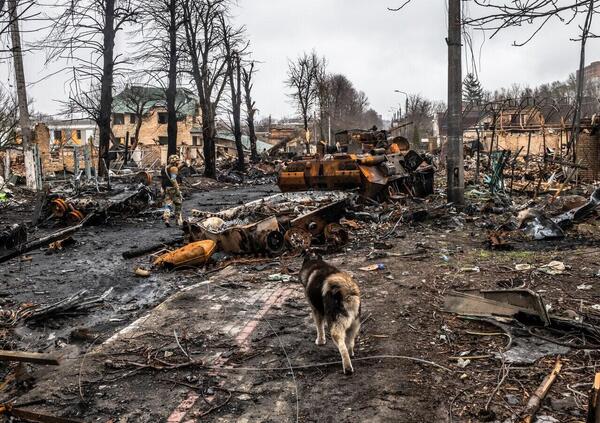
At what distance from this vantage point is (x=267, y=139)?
76.2 m

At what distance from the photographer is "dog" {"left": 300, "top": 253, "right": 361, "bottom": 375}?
4215 mm

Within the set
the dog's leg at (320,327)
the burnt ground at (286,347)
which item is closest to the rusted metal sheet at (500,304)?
the burnt ground at (286,347)

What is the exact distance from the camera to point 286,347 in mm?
5023

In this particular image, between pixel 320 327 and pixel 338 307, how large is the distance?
2.51ft

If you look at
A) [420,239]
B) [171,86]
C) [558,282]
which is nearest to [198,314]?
[558,282]

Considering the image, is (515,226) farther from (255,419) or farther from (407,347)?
(255,419)

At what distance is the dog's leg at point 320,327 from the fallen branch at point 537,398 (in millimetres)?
1916

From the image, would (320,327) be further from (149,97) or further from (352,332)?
(149,97)

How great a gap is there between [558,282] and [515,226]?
407 centimetres

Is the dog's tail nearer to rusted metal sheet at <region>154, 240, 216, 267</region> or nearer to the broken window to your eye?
rusted metal sheet at <region>154, 240, 216, 267</region>

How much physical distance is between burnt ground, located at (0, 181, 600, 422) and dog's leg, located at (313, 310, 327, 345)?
3.1 inches

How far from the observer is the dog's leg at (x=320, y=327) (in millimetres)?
4883

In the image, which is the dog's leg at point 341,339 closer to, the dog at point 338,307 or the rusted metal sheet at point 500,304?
the dog at point 338,307

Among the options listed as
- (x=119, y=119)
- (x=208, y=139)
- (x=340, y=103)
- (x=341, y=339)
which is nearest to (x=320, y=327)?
(x=341, y=339)
